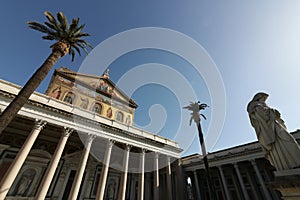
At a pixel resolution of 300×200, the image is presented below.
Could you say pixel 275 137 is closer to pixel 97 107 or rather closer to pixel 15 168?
pixel 15 168

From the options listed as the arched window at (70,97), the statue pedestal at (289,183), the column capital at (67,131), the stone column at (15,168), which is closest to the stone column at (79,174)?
the column capital at (67,131)

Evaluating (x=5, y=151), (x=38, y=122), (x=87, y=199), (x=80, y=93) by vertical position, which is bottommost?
(x=87, y=199)

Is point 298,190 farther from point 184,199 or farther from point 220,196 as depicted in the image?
point 220,196

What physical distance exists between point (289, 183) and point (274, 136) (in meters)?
1.11

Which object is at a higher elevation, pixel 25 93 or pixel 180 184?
pixel 25 93

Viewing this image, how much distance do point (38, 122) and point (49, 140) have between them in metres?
7.04

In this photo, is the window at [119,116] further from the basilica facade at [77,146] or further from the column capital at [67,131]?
the column capital at [67,131]

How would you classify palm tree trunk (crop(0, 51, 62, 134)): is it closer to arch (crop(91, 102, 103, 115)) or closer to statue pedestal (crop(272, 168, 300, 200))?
arch (crop(91, 102, 103, 115))

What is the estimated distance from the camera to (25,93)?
7.65 m

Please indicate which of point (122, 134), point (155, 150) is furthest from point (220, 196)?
point (122, 134)

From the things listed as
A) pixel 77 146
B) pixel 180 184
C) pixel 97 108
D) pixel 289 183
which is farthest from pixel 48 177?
pixel 180 184

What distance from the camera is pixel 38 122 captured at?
1030 centimetres

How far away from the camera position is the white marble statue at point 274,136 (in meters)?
3.24

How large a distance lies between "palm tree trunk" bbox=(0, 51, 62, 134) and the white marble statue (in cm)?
1059
